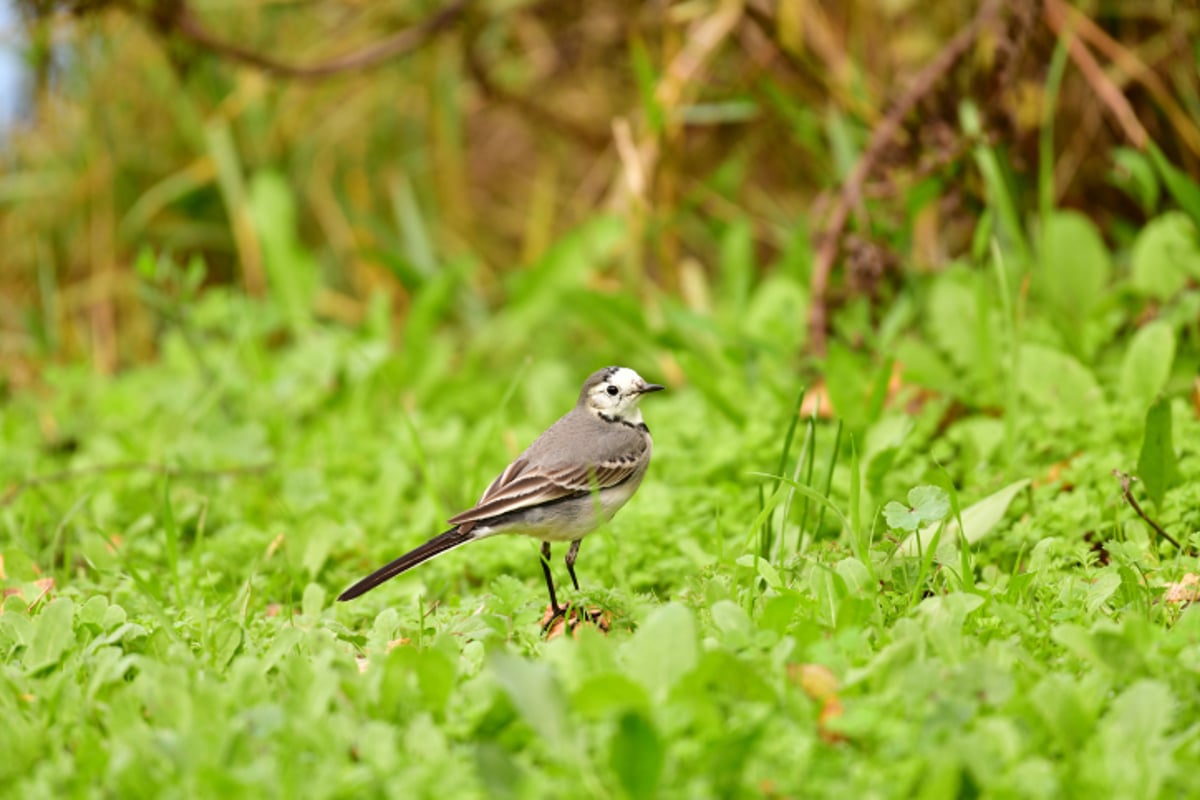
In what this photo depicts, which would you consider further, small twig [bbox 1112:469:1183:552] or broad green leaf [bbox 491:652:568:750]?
small twig [bbox 1112:469:1183:552]

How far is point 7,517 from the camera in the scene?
4.75m

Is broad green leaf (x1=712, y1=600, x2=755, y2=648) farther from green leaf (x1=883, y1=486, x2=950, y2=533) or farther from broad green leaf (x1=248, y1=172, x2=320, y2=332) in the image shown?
broad green leaf (x1=248, y1=172, x2=320, y2=332)

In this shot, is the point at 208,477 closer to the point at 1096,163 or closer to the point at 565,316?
the point at 565,316

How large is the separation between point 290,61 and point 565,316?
241cm

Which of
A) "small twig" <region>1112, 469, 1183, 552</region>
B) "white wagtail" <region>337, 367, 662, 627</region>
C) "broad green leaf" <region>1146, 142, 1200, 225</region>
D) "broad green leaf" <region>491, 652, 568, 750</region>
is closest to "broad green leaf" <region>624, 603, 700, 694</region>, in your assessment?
"broad green leaf" <region>491, 652, 568, 750</region>

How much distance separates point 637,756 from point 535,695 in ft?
0.88

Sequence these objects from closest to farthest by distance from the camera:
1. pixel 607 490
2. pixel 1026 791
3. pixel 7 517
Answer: pixel 1026 791, pixel 607 490, pixel 7 517

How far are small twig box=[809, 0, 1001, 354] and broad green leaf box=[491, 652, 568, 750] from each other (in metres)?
3.38

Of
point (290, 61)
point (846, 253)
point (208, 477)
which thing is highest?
point (290, 61)

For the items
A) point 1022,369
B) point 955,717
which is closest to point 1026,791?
point 955,717

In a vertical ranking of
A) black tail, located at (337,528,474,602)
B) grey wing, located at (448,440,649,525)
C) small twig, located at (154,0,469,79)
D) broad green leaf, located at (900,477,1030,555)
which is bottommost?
broad green leaf, located at (900,477,1030,555)

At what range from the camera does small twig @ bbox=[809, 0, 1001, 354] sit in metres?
5.64

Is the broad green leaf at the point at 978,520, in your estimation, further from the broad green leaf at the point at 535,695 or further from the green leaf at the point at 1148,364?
the broad green leaf at the point at 535,695

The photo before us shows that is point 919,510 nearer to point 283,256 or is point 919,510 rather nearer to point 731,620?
point 731,620
